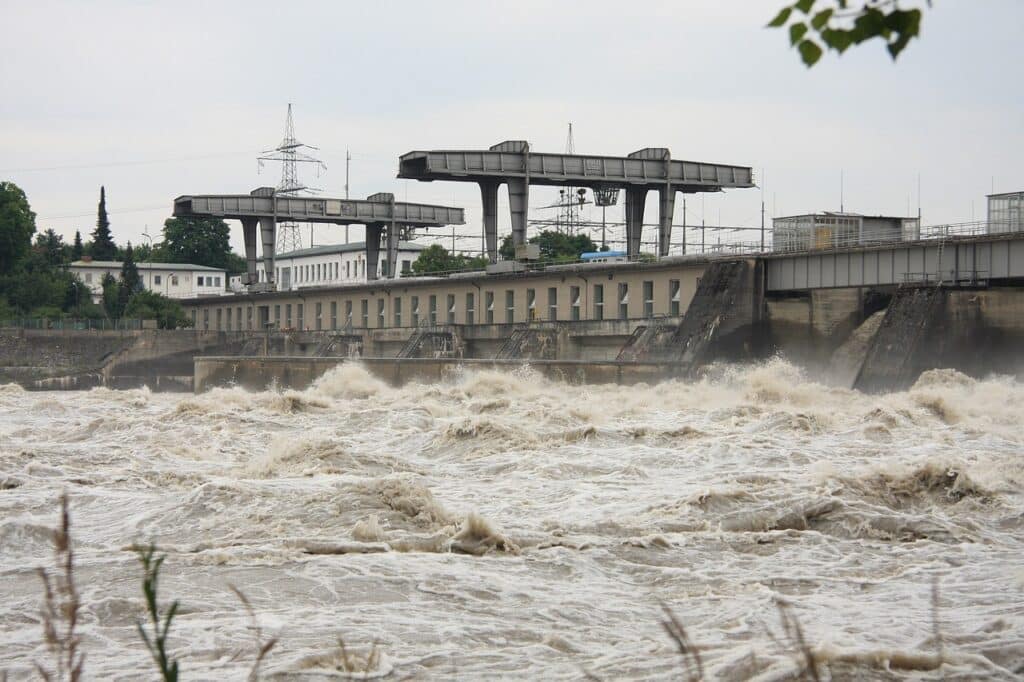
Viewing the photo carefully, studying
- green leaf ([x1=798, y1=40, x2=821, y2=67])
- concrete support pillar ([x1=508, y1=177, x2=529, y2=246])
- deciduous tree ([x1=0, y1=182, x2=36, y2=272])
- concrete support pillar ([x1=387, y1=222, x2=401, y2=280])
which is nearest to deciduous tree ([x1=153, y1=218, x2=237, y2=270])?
deciduous tree ([x1=0, y1=182, x2=36, y2=272])

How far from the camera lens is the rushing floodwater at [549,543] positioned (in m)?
8.04

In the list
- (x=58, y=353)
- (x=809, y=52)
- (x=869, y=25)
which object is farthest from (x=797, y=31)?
(x=58, y=353)

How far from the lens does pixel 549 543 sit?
11945mm

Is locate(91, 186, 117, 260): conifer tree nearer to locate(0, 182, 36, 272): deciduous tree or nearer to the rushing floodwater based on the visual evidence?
locate(0, 182, 36, 272): deciduous tree

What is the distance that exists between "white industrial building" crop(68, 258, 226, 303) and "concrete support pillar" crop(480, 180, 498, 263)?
201 feet

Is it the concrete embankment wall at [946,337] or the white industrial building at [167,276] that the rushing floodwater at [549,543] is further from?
the white industrial building at [167,276]

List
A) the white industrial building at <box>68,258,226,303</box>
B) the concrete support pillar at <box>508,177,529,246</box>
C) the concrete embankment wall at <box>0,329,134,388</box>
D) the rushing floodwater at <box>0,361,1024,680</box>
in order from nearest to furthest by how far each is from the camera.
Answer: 1. the rushing floodwater at <box>0,361,1024,680</box>
2. the concrete support pillar at <box>508,177,529,246</box>
3. the concrete embankment wall at <box>0,329,134,388</box>
4. the white industrial building at <box>68,258,226,303</box>

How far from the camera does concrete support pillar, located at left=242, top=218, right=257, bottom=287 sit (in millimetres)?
64906

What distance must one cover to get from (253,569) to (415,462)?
30.4 ft

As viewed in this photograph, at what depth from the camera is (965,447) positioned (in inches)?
760

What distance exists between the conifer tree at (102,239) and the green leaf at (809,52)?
12768 cm

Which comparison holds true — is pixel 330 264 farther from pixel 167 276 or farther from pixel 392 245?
pixel 392 245

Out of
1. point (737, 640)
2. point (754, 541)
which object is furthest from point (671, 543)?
point (737, 640)

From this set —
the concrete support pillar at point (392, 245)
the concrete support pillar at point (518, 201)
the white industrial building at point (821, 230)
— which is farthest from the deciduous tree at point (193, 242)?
the white industrial building at point (821, 230)
